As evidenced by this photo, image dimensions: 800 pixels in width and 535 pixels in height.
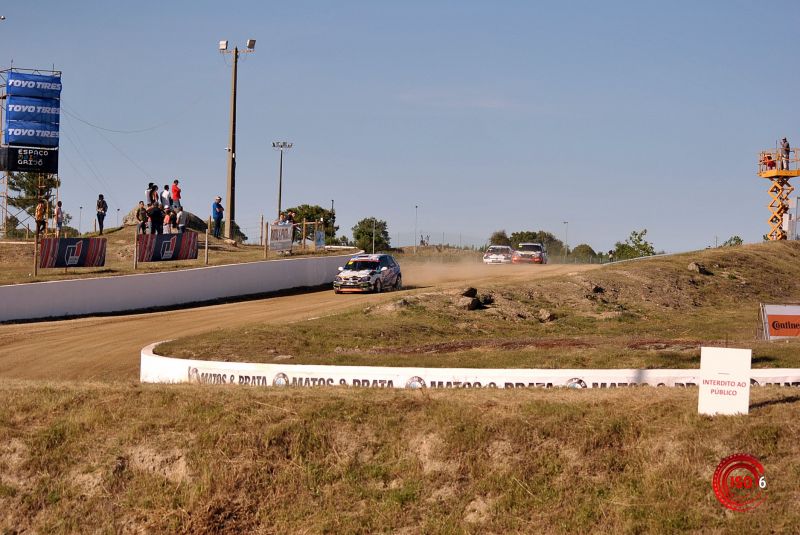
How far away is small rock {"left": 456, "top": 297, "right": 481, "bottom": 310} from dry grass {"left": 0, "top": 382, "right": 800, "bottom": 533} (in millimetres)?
19470

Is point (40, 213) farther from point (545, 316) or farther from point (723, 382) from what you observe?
point (723, 382)

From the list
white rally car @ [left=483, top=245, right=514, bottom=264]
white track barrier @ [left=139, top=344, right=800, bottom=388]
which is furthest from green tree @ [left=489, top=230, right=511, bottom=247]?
white track barrier @ [left=139, top=344, right=800, bottom=388]

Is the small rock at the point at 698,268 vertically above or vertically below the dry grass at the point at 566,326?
above

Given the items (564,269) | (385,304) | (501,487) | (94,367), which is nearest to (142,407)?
(501,487)

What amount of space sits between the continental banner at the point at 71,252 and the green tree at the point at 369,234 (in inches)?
1838

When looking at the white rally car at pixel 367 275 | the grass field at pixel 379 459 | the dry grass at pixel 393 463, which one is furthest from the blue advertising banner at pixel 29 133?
the dry grass at pixel 393 463

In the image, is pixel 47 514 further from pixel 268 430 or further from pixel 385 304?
pixel 385 304

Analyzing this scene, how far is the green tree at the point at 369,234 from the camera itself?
88.7 metres

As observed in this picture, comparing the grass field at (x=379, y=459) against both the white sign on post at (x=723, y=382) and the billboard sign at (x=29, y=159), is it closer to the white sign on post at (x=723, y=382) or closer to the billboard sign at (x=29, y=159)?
the white sign on post at (x=723, y=382)

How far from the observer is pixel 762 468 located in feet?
38.2

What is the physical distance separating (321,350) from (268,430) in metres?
12.0

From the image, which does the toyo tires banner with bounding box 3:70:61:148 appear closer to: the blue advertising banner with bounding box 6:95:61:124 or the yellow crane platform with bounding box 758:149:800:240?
the blue advertising banner with bounding box 6:95:61:124

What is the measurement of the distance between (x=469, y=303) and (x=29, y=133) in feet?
66.8

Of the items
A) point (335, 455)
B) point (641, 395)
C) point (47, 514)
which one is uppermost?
point (641, 395)
